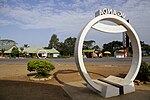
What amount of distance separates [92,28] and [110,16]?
3.26 feet

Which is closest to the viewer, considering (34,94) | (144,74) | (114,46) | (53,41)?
(34,94)

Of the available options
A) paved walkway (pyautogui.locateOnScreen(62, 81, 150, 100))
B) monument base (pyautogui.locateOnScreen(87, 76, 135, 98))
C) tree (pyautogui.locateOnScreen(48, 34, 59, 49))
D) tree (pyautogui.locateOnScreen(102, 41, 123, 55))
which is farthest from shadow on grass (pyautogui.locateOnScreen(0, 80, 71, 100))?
tree (pyautogui.locateOnScreen(48, 34, 59, 49))

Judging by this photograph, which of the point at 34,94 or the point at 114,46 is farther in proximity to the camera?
the point at 114,46

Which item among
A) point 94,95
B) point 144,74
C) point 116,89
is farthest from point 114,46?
point 94,95

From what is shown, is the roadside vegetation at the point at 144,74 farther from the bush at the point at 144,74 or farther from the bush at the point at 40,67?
the bush at the point at 40,67

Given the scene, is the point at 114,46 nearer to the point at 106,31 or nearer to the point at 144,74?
the point at 144,74

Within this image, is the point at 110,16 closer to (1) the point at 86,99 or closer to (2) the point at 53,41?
(1) the point at 86,99

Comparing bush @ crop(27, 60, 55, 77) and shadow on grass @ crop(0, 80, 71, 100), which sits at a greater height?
bush @ crop(27, 60, 55, 77)

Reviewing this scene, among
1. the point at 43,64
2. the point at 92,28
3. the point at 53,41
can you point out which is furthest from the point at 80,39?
the point at 53,41

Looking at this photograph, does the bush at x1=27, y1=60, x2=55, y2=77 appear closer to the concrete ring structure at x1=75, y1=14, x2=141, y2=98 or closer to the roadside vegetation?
the concrete ring structure at x1=75, y1=14, x2=141, y2=98

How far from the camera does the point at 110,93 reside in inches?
318

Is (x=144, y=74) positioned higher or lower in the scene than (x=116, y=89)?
higher

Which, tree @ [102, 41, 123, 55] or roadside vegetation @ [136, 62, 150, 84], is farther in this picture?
tree @ [102, 41, 123, 55]

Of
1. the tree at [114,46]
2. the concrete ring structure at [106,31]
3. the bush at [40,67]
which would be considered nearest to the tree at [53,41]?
the tree at [114,46]
